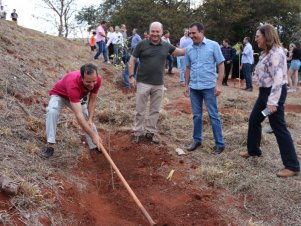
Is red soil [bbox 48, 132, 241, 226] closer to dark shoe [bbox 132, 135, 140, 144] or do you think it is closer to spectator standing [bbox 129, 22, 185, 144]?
dark shoe [bbox 132, 135, 140, 144]

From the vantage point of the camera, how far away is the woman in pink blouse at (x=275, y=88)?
177 inches

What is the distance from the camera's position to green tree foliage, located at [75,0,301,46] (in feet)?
76.4

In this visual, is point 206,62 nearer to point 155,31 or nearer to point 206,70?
point 206,70

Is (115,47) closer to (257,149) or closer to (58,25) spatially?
(257,149)

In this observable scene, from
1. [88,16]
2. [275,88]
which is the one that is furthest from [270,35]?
[88,16]

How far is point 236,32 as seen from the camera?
973 inches

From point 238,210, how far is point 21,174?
2471mm

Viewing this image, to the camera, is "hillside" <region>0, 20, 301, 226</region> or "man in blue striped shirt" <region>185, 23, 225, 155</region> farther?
"man in blue striped shirt" <region>185, 23, 225, 155</region>

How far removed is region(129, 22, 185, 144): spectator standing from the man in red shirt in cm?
100

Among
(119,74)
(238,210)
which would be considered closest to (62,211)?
(238,210)

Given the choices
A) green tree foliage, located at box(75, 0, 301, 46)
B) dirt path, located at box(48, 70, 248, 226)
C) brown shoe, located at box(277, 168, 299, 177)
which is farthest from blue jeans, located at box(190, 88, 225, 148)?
green tree foliage, located at box(75, 0, 301, 46)

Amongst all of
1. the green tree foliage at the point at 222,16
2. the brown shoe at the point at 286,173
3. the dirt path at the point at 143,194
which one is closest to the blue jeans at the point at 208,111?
the dirt path at the point at 143,194

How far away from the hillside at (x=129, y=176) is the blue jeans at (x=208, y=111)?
25 cm

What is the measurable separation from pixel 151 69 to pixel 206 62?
88 cm
